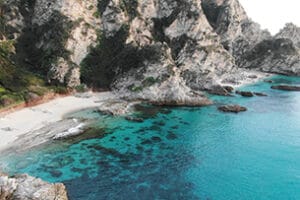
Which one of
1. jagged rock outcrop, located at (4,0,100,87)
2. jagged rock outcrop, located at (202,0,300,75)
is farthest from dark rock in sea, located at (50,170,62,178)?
jagged rock outcrop, located at (202,0,300,75)

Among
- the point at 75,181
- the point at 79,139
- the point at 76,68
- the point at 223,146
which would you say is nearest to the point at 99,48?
the point at 76,68

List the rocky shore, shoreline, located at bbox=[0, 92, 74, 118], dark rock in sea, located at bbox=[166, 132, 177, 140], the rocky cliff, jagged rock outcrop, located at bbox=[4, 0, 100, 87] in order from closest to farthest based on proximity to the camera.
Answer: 1. dark rock in sea, located at bbox=[166, 132, 177, 140]
2. shoreline, located at bbox=[0, 92, 74, 118]
3. the rocky shore
4. the rocky cliff
5. jagged rock outcrop, located at bbox=[4, 0, 100, 87]

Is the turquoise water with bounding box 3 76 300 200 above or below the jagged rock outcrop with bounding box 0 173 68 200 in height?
below

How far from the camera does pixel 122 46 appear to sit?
348ft

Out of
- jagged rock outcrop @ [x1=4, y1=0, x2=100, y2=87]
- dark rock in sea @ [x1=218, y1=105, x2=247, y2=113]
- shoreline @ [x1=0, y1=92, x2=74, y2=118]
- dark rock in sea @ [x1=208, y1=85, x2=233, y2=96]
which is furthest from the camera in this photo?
dark rock in sea @ [x1=208, y1=85, x2=233, y2=96]

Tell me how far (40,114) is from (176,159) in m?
34.9

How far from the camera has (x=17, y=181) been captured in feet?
124

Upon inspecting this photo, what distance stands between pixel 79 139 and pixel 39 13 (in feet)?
191

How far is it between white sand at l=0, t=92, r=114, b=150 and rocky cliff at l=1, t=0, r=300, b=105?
6.80 metres

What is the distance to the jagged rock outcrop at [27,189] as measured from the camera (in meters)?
35.3

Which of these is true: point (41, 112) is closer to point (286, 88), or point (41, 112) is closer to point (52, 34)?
point (52, 34)

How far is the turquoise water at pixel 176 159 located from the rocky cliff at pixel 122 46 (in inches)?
657

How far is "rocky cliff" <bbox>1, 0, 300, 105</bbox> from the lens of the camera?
9275 cm

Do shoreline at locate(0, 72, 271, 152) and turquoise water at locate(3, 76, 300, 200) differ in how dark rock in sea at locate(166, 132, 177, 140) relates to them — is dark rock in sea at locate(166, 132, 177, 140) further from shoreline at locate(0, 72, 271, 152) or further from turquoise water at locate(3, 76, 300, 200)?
shoreline at locate(0, 72, 271, 152)
